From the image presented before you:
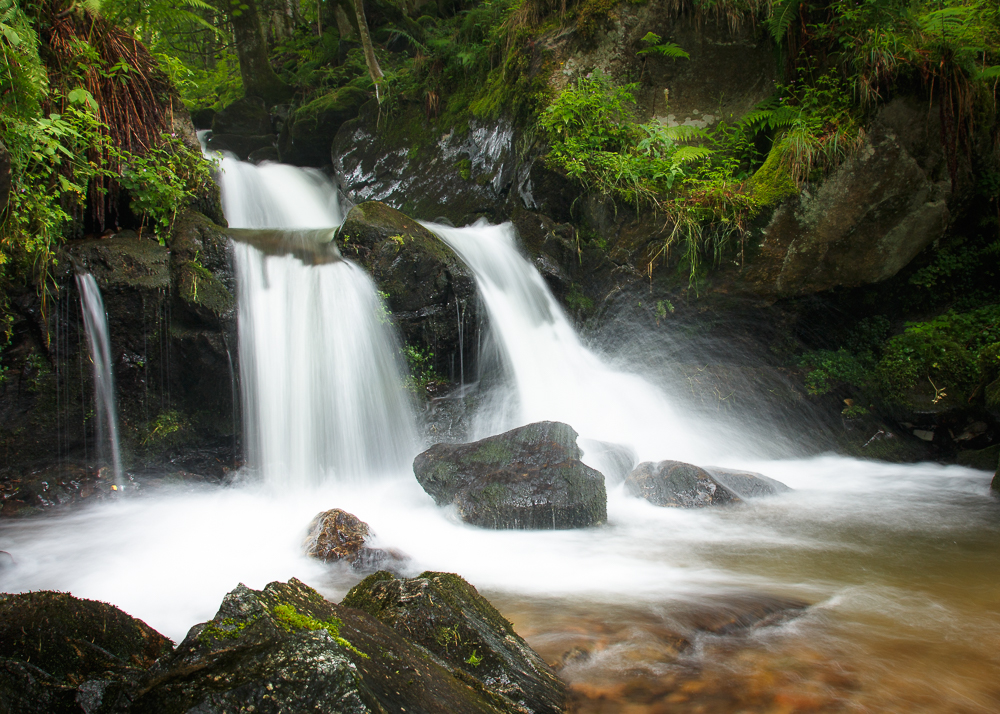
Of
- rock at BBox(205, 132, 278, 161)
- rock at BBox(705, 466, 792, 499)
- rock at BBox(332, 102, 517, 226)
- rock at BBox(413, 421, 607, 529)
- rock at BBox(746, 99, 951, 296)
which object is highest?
rock at BBox(205, 132, 278, 161)

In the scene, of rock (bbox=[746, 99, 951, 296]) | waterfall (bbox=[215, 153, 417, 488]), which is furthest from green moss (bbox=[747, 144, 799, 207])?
waterfall (bbox=[215, 153, 417, 488])

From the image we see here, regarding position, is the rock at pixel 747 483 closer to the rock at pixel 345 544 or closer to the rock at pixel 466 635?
the rock at pixel 345 544

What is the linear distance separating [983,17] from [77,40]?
11152 mm

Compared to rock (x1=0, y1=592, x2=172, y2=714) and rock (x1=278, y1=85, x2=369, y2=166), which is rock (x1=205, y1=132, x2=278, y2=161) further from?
rock (x1=0, y1=592, x2=172, y2=714)

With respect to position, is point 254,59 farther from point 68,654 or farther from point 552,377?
point 68,654

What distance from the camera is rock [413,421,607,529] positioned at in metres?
5.03

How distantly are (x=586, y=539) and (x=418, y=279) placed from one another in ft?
12.6

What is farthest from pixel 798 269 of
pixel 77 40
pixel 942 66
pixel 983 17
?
pixel 77 40

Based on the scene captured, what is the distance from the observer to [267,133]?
14094 mm

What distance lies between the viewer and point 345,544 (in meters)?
4.36

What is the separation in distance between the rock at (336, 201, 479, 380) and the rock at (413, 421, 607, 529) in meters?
1.89

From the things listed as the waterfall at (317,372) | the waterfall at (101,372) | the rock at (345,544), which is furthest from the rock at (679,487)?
the waterfall at (101,372)

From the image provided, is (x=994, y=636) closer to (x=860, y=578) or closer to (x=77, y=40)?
(x=860, y=578)

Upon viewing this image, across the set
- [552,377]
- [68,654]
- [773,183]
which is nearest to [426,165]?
[552,377]
